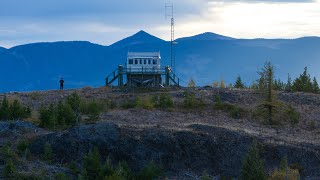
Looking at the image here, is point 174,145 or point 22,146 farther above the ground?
point 22,146

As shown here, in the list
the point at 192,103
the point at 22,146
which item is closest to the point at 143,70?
the point at 192,103

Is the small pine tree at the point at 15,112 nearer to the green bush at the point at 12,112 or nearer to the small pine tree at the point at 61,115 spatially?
the green bush at the point at 12,112

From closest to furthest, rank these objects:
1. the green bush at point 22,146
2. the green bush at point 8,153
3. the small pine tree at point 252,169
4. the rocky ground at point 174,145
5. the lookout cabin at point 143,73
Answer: the small pine tree at point 252,169 < the green bush at point 8,153 < the green bush at point 22,146 < the rocky ground at point 174,145 < the lookout cabin at point 143,73

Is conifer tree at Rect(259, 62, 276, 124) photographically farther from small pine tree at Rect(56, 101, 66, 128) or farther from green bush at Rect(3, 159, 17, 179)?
green bush at Rect(3, 159, 17, 179)

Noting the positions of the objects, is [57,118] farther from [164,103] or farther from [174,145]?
[164,103]

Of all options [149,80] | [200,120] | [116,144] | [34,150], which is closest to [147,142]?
[116,144]

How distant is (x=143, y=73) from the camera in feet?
180

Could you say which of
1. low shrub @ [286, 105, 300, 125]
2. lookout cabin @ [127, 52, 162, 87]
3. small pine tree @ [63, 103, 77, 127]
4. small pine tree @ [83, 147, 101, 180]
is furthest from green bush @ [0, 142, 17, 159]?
lookout cabin @ [127, 52, 162, 87]

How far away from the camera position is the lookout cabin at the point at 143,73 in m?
54.6

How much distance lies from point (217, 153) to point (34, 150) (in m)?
8.16

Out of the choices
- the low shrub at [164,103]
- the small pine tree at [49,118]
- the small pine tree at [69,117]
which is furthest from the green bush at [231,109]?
the small pine tree at [49,118]

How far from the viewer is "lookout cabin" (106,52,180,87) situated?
54.6m

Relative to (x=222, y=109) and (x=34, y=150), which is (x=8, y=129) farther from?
(x=222, y=109)

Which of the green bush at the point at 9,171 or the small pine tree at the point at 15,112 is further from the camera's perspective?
the small pine tree at the point at 15,112
